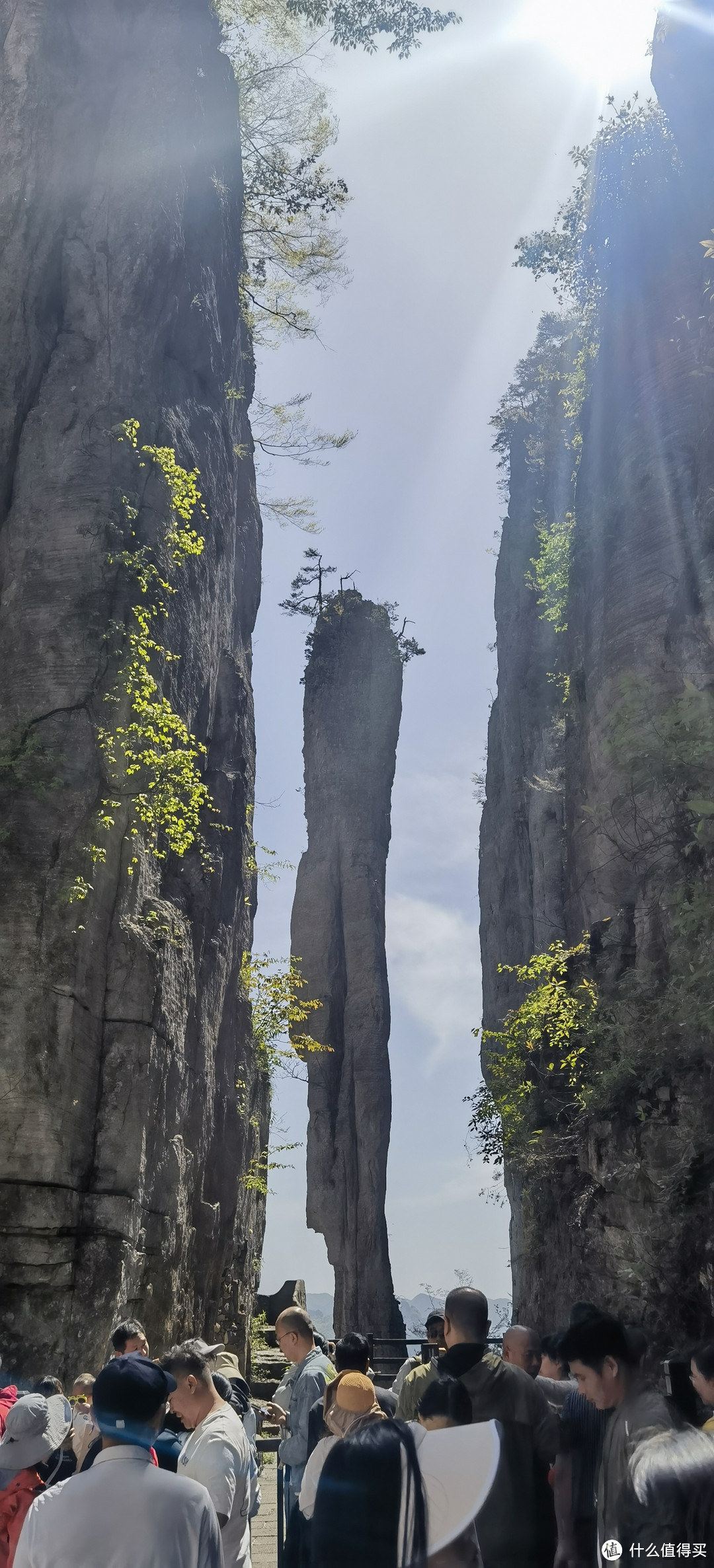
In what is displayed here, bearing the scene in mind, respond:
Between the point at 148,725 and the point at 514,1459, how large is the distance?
8.98 meters

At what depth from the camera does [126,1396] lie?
2.96m

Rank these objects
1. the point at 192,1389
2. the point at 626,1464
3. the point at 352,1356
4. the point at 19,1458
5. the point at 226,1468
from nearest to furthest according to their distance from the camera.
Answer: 1. the point at 626,1464
2. the point at 226,1468
3. the point at 192,1389
4. the point at 19,1458
5. the point at 352,1356

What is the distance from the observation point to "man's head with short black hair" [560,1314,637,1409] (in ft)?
12.3

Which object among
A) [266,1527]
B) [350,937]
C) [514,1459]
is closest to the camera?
[514,1459]

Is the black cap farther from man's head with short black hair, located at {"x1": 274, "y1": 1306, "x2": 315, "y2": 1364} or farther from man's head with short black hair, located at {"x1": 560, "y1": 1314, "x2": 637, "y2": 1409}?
man's head with short black hair, located at {"x1": 274, "y1": 1306, "x2": 315, "y2": 1364}

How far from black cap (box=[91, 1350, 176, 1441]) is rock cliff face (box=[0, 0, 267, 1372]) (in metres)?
6.74

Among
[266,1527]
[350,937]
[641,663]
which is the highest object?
[350,937]

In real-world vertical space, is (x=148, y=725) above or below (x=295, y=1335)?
above

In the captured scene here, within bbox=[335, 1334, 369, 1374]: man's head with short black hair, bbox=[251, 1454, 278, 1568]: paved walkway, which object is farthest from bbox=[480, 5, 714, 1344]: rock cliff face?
bbox=[335, 1334, 369, 1374]: man's head with short black hair

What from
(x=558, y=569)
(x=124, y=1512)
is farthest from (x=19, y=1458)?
(x=558, y=569)

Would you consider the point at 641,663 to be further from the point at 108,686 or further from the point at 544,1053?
the point at 108,686

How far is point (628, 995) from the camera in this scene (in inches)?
487

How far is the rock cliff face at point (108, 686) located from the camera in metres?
9.70

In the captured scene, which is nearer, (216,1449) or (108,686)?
(216,1449)
